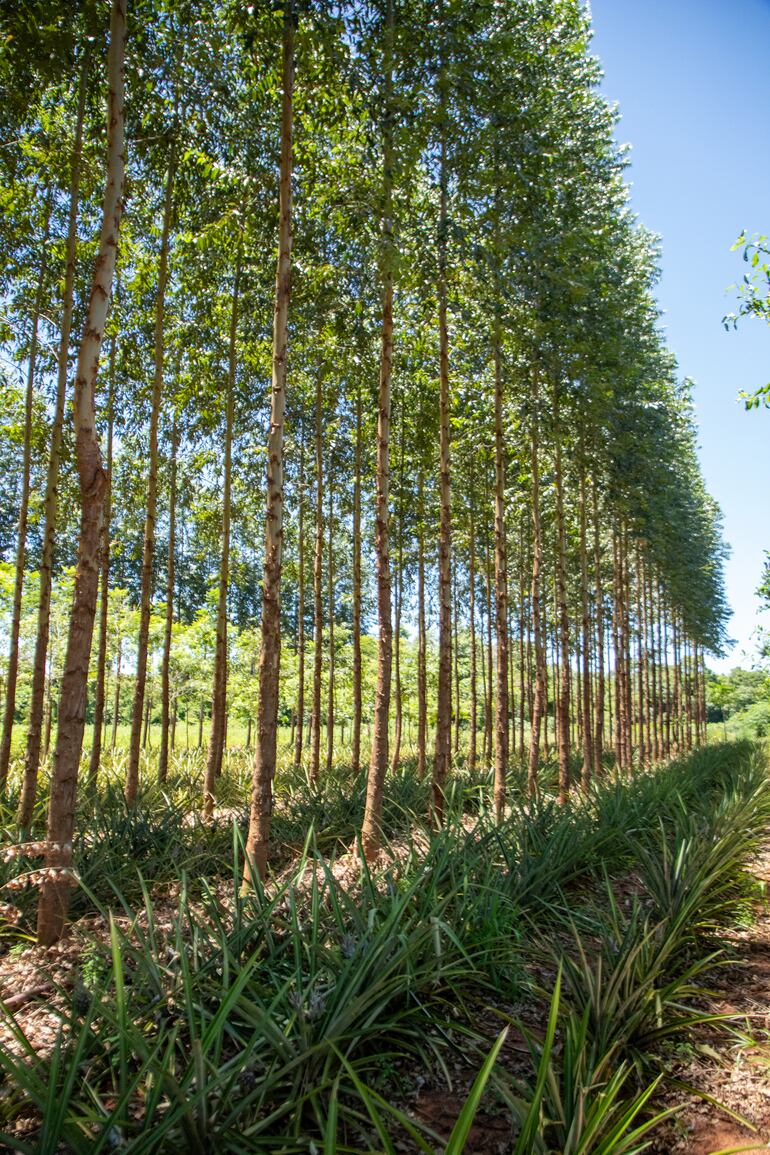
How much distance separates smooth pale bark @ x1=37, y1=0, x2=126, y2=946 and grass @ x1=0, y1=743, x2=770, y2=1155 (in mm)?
657

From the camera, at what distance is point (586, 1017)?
2736 mm

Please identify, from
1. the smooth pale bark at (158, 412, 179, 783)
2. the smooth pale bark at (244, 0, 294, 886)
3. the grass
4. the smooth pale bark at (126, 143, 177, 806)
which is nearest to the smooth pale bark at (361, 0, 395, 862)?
the smooth pale bark at (244, 0, 294, 886)

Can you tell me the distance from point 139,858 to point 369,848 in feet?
7.48

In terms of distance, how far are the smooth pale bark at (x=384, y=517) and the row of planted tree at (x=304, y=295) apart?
0.04 metres

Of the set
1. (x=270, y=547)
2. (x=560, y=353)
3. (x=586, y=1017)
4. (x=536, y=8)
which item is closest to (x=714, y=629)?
(x=560, y=353)

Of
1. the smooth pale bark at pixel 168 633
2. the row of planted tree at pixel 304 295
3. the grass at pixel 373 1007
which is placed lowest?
the grass at pixel 373 1007

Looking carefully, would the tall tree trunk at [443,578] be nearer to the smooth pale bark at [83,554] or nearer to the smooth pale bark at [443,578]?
the smooth pale bark at [443,578]

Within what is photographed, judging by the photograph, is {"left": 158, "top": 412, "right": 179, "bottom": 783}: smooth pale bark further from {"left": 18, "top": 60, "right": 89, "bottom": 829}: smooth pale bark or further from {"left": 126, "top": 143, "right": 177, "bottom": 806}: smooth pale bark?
{"left": 18, "top": 60, "right": 89, "bottom": 829}: smooth pale bark

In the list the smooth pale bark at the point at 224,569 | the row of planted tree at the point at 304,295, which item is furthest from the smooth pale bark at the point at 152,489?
the smooth pale bark at the point at 224,569

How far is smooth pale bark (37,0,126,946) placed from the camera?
4820mm

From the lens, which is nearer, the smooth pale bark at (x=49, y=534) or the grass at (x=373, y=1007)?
the grass at (x=373, y=1007)

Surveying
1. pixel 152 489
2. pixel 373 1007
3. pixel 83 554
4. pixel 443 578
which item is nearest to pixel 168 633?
pixel 152 489

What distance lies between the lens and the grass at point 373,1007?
226 cm

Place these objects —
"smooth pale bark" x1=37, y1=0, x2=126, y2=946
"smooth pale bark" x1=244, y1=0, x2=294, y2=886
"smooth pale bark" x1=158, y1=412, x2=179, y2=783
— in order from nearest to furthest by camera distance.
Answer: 1. "smooth pale bark" x1=37, y1=0, x2=126, y2=946
2. "smooth pale bark" x1=244, y1=0, x2=294, y2=886
3. "smooth pale bark" x1=158, y1=412, x2=179, y2=783
